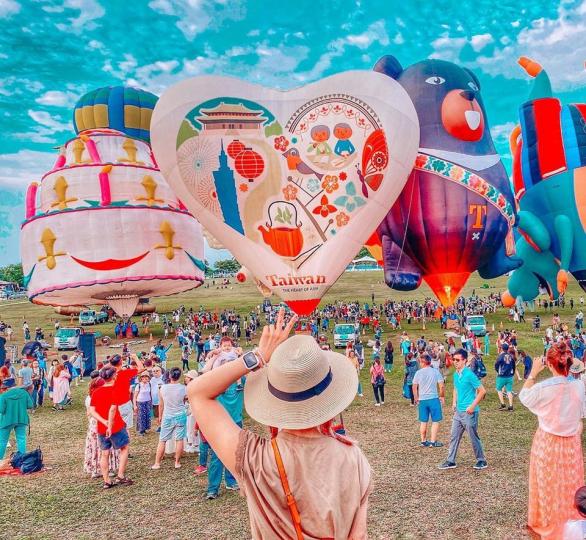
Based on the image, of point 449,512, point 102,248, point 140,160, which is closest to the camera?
point 449,512

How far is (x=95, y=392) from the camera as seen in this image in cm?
531

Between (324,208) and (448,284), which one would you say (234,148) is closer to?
(324,208)

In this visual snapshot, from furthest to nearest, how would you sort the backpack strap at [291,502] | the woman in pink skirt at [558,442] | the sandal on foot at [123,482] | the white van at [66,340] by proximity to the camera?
1. the white van at [66,340]
2. the sandal on foot at [123,482]
3. the woman in pink skirt at [558,442]
4. the backpack strap at [291,502]

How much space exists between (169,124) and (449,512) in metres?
8.66

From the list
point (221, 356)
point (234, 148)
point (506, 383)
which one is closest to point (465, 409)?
point (221, 356)

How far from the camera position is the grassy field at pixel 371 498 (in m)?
4.39

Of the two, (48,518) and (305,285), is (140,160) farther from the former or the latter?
(48,518)

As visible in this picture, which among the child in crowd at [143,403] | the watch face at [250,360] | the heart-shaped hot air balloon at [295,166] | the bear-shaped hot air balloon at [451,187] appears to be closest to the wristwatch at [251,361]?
the watch face at [250,360]

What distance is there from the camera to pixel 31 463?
611 cm

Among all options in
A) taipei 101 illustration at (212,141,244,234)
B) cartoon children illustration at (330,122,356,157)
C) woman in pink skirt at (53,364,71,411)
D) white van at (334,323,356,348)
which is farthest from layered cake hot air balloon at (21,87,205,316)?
white van at (334,323,356,348)

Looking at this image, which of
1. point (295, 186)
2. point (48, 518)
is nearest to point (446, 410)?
point (295, 186)

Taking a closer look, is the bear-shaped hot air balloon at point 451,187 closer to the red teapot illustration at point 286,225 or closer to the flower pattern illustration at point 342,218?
the flower pattern illustration at point 342,218

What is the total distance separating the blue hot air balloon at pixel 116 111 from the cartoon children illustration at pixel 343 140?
26.9 feet

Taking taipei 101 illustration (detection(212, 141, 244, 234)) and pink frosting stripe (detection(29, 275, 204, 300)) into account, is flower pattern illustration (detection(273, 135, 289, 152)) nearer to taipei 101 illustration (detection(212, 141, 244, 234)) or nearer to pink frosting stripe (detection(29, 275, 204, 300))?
taipei 101 illustration (detection(212, 141, 244, 234))
